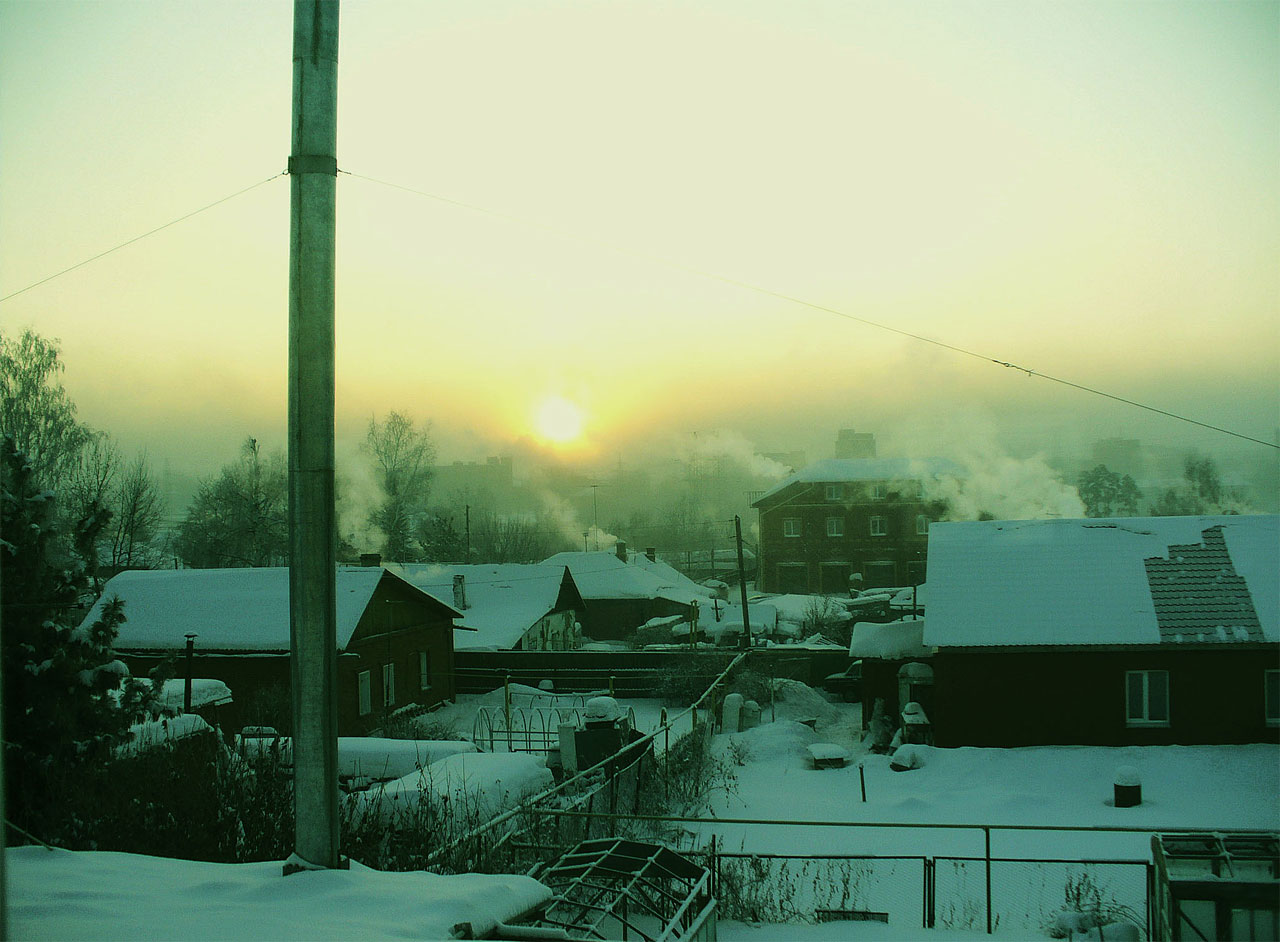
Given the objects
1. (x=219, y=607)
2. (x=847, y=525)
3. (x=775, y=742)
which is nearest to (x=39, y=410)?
(x=219, y=607)

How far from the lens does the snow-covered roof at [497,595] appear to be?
3762 centimetres

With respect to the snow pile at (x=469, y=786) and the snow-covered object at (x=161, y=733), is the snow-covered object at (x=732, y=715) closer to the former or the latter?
the snow pile at (x=469, y=786)

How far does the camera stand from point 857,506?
190 feet

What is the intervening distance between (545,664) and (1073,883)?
26069 mm

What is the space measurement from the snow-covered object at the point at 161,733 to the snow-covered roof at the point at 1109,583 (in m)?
15.3

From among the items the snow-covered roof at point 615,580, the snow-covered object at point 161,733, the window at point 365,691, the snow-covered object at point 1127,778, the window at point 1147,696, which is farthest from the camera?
the snow-covered roof at point 615,580

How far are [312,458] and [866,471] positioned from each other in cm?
5511

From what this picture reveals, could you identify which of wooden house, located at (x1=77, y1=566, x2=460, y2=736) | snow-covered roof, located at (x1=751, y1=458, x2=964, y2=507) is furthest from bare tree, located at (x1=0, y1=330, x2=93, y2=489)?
snow-covered roof, located at (x1=751, y1=458, x2=964, y2=507)

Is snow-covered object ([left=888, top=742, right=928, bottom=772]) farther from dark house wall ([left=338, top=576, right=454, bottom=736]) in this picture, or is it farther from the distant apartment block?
the distant apartment block

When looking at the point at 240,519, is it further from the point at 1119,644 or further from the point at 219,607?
the point at 1119,644

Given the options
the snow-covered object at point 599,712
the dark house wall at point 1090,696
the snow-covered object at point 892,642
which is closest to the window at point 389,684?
the snow-covered object at point 599,712

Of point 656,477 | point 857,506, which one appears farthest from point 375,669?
point 656,477

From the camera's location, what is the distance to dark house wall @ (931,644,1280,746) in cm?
1995

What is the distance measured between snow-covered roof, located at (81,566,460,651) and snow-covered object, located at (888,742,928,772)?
13611 millimetres
